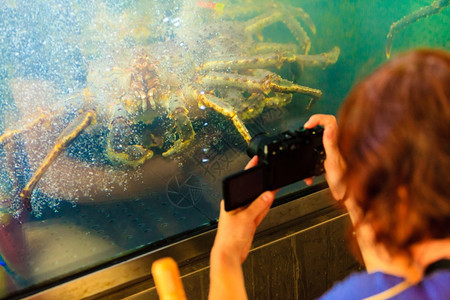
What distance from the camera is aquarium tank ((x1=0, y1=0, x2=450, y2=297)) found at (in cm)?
119

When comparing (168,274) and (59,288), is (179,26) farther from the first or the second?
(168,274)

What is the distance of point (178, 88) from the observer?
147 cm

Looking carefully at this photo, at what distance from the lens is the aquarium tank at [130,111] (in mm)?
1194

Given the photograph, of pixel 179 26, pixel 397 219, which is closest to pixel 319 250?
pixel 179 26

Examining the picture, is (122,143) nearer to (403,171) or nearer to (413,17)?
(403,171)

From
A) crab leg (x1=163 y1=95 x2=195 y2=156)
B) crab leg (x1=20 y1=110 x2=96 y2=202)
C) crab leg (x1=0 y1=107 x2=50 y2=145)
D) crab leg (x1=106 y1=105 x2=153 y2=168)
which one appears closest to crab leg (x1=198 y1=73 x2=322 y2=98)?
crab leg (x1=163 y1=95 x2=195 y2=156)

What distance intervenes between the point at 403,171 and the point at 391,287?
7.0 inches

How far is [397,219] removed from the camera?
0.54 m

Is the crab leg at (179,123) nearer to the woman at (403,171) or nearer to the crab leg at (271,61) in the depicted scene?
the crab leg at (271,61)

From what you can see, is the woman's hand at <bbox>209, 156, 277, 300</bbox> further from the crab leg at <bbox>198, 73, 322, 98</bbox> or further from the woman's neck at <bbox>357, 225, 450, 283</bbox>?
the crab leg at <bbox>198, 73, 322, 98</bbox>

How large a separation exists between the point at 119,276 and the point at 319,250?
86 centimetres

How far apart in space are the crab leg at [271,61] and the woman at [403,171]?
101 centimetres

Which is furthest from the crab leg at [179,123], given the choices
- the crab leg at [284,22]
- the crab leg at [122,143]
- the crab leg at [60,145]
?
the crab leg at [284,22]

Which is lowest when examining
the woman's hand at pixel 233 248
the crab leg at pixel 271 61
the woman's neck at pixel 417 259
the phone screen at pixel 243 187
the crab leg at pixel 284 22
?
the woman's hand at pixel 233 248
